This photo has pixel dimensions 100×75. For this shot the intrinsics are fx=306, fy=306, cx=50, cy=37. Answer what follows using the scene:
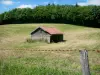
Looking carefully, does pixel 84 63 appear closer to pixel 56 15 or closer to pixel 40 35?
pixel 40 35

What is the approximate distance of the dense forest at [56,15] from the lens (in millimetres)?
87812

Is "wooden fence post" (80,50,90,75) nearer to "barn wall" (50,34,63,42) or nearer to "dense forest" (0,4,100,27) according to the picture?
"barn wall" (50,34,63,42)

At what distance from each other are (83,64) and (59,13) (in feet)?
295

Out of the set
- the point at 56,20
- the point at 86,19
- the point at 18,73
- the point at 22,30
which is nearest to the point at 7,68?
the point at 18,73

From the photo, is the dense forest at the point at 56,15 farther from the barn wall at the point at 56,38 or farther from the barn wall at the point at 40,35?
the barn wall at the point at 40,35

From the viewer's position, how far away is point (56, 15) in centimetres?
9538

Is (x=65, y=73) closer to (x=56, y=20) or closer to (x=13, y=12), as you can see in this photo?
(x=56, y=20)

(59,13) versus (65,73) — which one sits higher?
(65,73)

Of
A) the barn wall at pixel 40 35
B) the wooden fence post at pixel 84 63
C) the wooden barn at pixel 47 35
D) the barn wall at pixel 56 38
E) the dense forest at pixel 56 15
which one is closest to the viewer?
the wooden fence post at pixel 84 63

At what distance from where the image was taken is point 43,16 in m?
96.5

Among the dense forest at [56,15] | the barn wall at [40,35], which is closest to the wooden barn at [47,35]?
the barn wall at [40,35]

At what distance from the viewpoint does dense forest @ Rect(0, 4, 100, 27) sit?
8781 cm

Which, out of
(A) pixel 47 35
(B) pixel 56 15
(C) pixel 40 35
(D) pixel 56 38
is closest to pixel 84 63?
(A) pixel 47 35

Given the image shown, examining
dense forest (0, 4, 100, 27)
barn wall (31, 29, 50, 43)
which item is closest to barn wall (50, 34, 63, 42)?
barn wall (31, 29, 50, 43)
